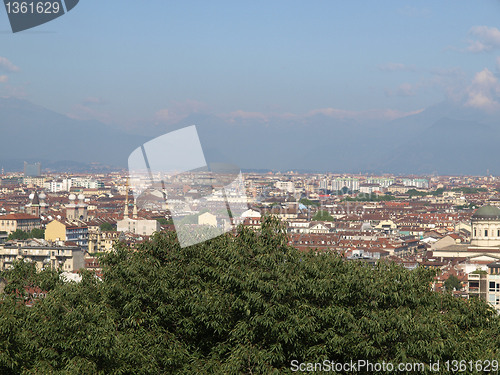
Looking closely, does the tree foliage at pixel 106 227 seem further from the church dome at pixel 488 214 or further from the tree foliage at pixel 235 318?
the tree foliage at pixel 235 318

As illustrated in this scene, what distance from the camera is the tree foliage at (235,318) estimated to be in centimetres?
546

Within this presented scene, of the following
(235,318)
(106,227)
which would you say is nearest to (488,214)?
(106,227)

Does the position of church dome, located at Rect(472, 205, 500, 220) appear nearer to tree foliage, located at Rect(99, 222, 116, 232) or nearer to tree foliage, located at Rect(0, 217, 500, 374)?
tree foliage, located at Rect(99, 222, 116, 232)

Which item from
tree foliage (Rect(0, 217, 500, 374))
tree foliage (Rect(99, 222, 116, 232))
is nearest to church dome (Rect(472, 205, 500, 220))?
tree foliage (Rect(99, 222, 116, 232))

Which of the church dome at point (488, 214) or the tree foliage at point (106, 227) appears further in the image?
the tree foliage at point (106, 227)

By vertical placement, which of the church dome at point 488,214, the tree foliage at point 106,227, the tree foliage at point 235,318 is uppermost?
the tree foliage at point 235,318

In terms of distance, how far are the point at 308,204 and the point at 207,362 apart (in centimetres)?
5223


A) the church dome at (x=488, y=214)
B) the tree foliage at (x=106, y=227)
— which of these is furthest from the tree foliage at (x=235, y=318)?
the tree foliage at (x=106, y=227)

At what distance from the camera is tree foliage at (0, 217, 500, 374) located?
546cm

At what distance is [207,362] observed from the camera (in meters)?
5.73

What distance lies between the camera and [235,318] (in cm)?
596

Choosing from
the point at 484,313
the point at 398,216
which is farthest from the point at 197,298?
the point at 398,216

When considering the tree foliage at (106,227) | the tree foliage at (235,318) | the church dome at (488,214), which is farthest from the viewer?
the tree foliage at (106,227)

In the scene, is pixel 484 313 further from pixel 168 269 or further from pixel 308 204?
pixel 308 204
